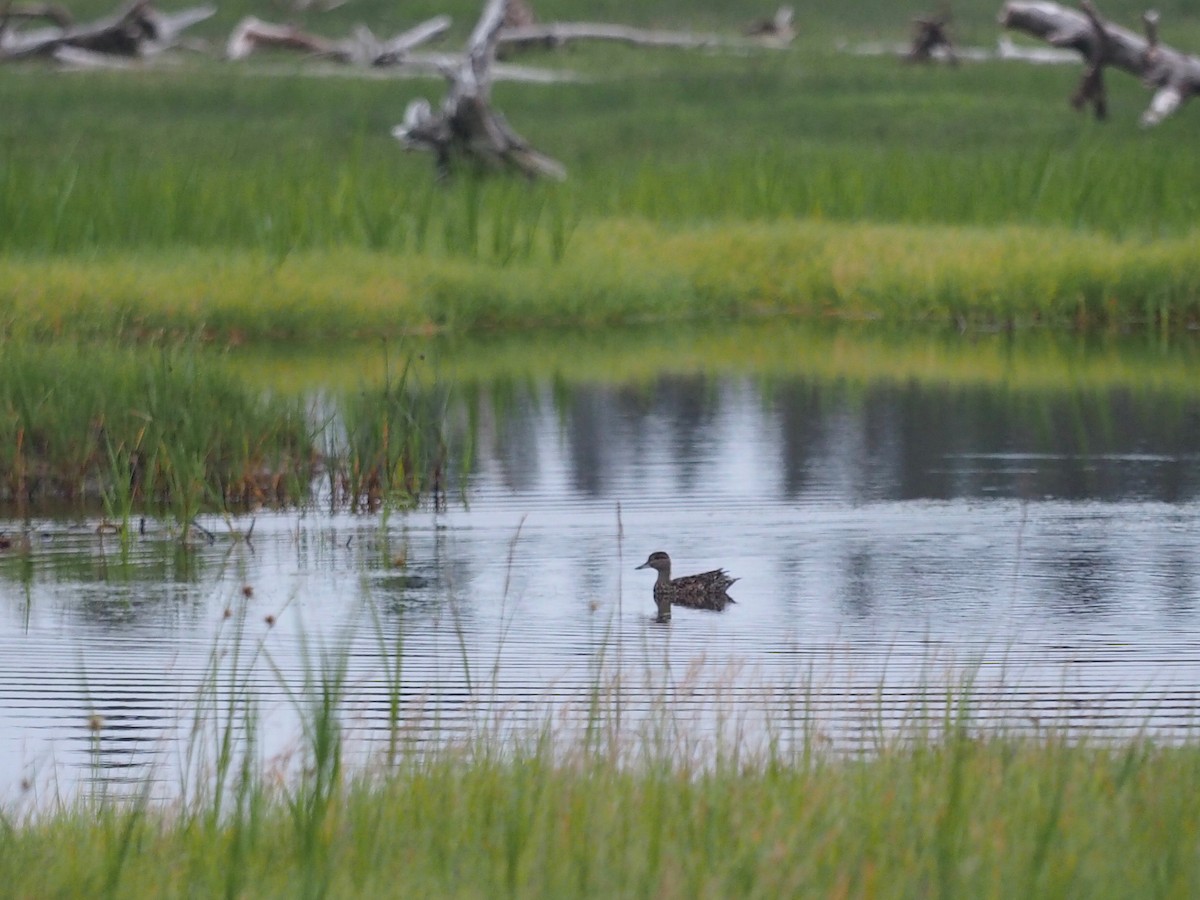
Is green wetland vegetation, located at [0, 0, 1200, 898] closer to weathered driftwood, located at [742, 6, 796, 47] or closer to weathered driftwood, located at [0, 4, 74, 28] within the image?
weathered driftwood, located at [742, 6, 796, 47]

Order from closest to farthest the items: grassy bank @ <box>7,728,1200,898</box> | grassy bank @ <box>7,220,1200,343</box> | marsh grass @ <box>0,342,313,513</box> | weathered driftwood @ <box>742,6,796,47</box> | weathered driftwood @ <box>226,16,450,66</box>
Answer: grassy bank @ <box>7,728,1200,898</box>, marsh grass @ <box>0,342,313,513</box>, grassy bank @ <box>7,220,1200,343</box>, weathered driftwood @ <box>226,16,450,66</box>, weathered driftwood @ <box>742,6,796,47</box>

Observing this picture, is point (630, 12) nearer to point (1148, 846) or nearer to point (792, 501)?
point (792, 501)

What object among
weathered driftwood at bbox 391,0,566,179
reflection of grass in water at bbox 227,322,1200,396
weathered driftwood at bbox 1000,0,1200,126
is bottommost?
reflection of grass in water at bbox 227,322,1200,396

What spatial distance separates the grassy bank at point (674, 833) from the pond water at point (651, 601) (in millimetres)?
256

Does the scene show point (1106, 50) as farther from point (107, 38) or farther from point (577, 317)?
point (107, 38)

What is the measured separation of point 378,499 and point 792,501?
7.23 ft

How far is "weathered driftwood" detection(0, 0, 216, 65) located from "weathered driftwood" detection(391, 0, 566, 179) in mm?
10434

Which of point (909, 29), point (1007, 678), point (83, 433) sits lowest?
point (1007, 678)

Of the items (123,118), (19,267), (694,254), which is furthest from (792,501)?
(123,118)

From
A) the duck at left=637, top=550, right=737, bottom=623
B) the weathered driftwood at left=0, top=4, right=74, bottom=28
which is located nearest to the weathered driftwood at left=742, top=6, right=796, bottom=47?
the weathered driftwood at left=0, top=4, right=74, bottom=28

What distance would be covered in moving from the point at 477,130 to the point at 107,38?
38.0ft

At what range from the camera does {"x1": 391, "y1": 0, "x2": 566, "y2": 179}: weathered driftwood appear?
2473 cm

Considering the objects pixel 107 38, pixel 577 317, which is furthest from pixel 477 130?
pixel 107 38

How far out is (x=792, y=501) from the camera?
40.3 feet
